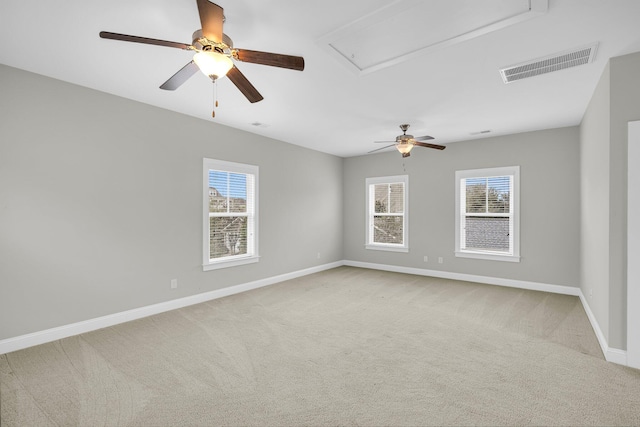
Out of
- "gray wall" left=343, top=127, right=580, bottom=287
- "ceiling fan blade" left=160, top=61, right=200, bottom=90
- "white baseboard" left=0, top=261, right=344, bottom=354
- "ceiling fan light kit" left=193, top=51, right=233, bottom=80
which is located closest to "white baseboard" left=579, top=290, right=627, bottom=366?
"gray wall" left=343, top=127, right=580, bottom=287

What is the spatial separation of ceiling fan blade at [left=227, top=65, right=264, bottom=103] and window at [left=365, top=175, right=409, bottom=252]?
4.84 m

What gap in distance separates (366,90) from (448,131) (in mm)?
2430

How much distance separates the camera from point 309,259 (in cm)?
656

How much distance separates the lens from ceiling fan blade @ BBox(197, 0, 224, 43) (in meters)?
1.64

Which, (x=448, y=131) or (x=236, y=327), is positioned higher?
(x=448, y=131)

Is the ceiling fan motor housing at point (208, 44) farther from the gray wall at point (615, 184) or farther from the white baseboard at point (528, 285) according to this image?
the white baseboard at point (528, 285)

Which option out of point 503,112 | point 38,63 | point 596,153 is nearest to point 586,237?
point 596,153

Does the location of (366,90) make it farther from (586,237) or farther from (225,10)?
(586,237)

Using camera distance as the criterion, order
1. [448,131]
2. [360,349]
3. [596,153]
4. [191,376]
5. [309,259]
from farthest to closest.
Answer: [309,259] < [448,131] < [596,153] < [360,349] < [191,376]

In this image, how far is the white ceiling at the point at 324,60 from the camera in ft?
6.86

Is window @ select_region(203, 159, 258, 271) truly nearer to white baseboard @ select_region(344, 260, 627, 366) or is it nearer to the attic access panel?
the attic access panel

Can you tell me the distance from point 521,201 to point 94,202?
6.43 metres

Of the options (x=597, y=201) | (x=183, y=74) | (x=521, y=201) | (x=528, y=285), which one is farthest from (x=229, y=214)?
(x=528, y=285)

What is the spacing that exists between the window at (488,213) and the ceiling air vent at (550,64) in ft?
9.05
